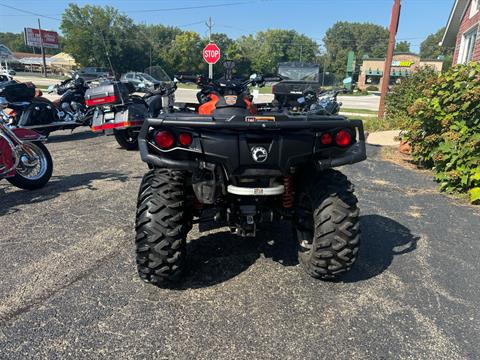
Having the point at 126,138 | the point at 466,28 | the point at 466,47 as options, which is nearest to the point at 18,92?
the point at 126,138

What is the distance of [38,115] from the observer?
748 centimetres

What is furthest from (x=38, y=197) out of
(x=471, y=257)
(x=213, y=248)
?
(x=471, y=257)

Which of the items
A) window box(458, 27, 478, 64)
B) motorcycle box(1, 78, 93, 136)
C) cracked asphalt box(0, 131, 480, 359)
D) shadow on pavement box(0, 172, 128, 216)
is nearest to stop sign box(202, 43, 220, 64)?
motorcycle box(1, 78, 93, 136)

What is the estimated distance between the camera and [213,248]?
3289mm

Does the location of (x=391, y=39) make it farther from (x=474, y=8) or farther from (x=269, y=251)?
(x=269, y=251)

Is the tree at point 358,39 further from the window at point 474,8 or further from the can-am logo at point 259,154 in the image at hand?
the can-am logo at point 259,154

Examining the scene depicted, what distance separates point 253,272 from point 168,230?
0.82 m

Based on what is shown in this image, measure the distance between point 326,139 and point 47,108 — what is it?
22.7ft

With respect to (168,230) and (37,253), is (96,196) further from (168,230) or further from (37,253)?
(168,230)

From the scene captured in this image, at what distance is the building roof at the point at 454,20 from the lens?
16361mm

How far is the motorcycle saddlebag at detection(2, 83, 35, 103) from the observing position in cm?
723

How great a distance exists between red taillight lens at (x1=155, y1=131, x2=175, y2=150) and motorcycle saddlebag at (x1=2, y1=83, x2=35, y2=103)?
6.39 metres

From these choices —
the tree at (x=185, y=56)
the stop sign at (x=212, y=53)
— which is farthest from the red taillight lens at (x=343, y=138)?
the tree at (x=185, y=56)

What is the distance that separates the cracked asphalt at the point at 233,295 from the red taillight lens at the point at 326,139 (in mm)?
1041
